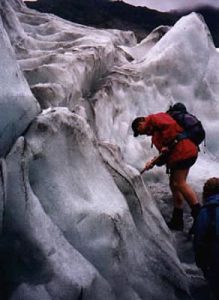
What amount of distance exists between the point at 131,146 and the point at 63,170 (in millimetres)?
3368

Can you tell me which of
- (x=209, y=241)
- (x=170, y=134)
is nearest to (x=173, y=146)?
(x=170, y=134)

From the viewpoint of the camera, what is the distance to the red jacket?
5.50 m

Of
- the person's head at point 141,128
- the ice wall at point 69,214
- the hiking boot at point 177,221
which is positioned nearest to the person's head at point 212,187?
the ice wall at point 69,214

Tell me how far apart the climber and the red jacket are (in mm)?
1376

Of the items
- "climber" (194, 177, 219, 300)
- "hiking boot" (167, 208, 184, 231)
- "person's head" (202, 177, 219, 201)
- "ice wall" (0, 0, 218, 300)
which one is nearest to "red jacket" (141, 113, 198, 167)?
"ice wall" (0, 0, 218, 300)

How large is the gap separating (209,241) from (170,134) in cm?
161

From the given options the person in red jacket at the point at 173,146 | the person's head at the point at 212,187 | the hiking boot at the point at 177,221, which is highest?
the person's head at the point at 212,187

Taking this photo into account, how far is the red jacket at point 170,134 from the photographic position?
18.1 ft

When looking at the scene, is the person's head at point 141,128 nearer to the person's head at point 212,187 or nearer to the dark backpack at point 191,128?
the dark backpack at point 191,128

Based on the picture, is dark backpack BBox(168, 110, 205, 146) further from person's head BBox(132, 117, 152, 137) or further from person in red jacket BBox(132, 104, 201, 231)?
person's head BBox(132, 117, 152, 137)

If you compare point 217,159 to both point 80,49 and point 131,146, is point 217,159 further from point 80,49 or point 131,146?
point 80,49

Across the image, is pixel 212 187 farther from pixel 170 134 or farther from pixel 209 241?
pixel 170 134

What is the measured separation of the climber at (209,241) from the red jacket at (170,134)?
1.38 metres

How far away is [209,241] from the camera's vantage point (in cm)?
Answer: 411
